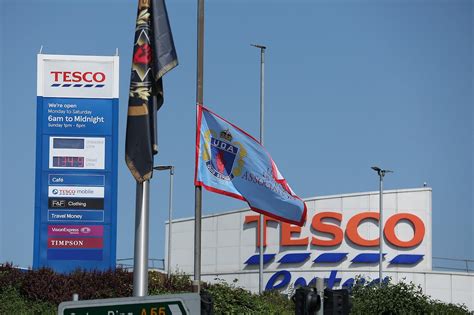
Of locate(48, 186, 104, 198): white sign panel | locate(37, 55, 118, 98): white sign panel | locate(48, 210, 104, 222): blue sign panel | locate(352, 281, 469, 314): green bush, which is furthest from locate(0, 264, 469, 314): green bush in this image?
locate(37, 55, 118, 98): white sign panel

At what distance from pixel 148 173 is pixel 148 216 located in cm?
63

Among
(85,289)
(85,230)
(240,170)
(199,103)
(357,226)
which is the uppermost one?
(199,103)

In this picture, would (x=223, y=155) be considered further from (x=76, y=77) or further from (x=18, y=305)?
(x=76, y=77)

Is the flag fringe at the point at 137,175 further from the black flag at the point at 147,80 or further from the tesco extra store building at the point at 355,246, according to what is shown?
the tesco extra store building at the point at 355,246

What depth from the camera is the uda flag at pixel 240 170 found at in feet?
64.0

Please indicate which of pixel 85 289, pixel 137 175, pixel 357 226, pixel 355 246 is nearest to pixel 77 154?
pixel 85 289

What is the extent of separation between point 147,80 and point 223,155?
4112 mm

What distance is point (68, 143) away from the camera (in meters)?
30.5

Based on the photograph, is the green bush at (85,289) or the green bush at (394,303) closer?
the green bush at (85,289)

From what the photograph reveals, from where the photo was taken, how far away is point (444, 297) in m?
62.1

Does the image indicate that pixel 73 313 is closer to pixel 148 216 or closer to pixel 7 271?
pixel 148 216

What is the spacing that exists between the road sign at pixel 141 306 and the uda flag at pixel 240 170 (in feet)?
36.5

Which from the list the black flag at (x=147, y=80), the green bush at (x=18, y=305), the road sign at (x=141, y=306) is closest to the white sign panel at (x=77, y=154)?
the green bush at (x=18, y=305)

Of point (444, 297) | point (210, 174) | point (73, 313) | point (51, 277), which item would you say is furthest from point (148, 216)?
point (444, 297)
